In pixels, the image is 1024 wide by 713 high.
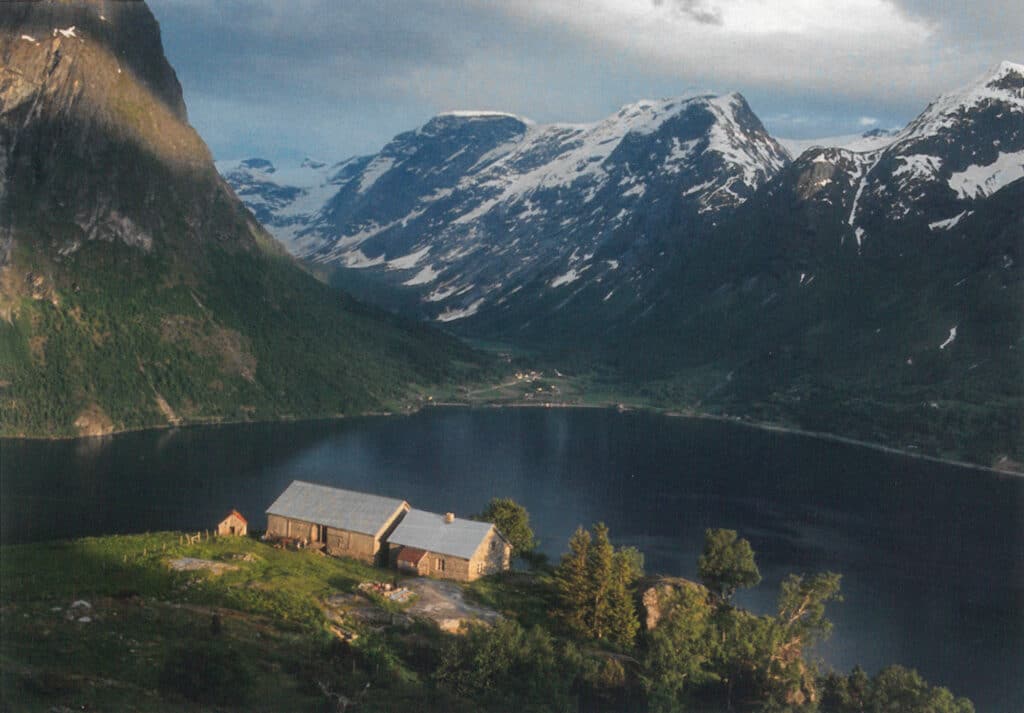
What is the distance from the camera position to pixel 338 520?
9131 centimetres

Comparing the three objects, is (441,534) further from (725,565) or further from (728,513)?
(728,513)

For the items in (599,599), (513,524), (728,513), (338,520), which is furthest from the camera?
(728,513)

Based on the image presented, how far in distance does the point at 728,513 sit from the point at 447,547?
3432 inches

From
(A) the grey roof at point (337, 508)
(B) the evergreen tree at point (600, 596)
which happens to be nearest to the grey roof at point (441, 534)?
(A) the grey roof at point (337, 508)

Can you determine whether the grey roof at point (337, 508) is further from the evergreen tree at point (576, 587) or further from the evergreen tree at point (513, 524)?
the evergreen tree at point (576, 587)

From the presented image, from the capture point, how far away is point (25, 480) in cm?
15725

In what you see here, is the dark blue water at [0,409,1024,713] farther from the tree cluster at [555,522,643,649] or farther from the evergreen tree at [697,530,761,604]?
the tree cluster at [555,522,643,649]

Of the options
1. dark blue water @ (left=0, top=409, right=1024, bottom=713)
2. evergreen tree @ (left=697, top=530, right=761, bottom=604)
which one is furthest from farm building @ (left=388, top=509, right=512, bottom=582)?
dark blue water @ (left=0, top=409, right=1024, bottom=713)

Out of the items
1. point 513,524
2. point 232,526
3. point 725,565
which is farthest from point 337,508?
point 725,565

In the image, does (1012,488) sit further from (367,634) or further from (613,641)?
(367,634)

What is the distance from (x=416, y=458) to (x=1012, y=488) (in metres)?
127

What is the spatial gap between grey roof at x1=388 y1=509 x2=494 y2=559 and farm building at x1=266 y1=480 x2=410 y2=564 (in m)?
2.01

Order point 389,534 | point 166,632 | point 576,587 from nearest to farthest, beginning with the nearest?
point 166,632 < point 576,587 < point 389,534

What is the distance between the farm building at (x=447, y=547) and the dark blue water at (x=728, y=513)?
40365mm
